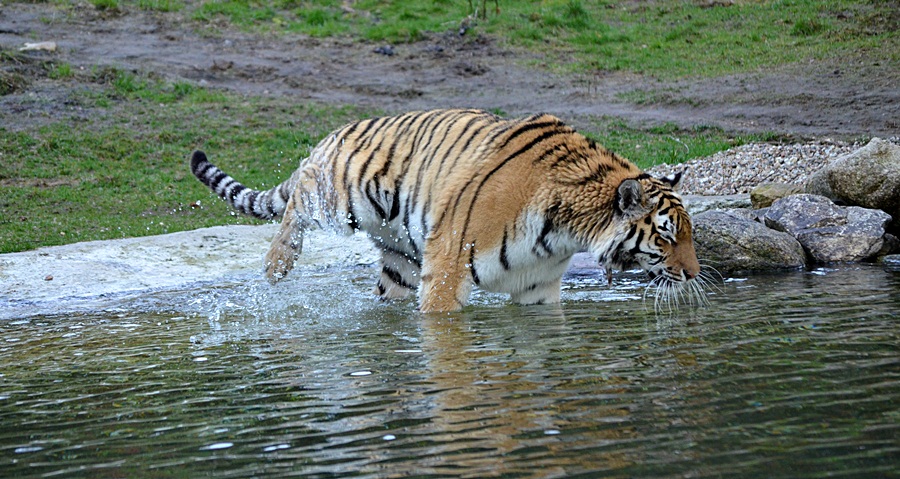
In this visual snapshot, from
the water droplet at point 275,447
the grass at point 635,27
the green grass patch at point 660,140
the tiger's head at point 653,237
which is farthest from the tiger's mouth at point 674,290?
the grass at point 635,27

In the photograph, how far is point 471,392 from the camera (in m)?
3.29

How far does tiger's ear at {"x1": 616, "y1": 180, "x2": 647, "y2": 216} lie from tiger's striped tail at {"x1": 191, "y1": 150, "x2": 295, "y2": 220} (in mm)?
2427

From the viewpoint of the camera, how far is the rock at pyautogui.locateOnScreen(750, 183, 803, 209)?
7.68 meters

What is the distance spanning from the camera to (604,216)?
4.72 meters

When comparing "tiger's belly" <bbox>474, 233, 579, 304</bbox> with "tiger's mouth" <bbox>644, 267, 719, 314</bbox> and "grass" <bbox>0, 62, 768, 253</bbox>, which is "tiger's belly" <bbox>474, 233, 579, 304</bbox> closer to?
"tiger's mouth" <bbox>644, 267, 719, 314</bbox>

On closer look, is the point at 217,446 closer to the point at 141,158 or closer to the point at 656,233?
the point at 656,233

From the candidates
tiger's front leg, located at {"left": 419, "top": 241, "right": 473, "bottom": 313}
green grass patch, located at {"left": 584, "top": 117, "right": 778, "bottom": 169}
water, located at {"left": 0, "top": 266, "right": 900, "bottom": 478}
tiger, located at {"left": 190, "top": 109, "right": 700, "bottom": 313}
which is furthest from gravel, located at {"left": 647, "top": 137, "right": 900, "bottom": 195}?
tiger's front leg, located at {"left": 419, "top": 241, "right": 473, "bottom": 313}

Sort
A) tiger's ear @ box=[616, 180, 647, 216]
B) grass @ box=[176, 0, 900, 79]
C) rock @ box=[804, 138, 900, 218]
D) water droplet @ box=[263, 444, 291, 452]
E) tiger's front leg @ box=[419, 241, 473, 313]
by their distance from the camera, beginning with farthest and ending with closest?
grass @ box=[176, 0, 900, 79]
rock @ box=[804, 138, 900, 218]
tiger's front leg @ box=[419, 241, 473, 313]
tiger's ear @ box=[616, 180, 647, 216]
water droplet @ box=[263, 444, 291, 452]

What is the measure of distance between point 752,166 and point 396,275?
4.91 metres

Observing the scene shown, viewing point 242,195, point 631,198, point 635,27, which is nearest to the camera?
point 631,198

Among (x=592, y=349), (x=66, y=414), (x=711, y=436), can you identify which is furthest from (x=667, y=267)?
(x=66, y=414)

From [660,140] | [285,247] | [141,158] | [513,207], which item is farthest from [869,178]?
[141,158]

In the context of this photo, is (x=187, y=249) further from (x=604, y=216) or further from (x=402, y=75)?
(x=402, y=75)

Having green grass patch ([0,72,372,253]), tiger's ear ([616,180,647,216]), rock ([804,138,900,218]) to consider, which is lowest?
green grass patch ([0,72,372,253])
